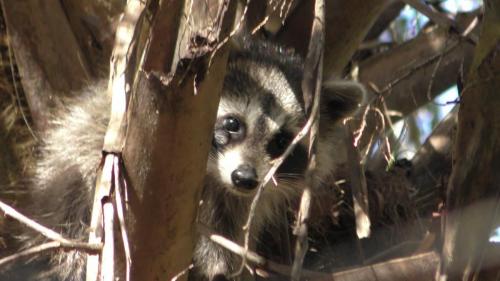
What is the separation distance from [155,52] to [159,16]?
98mm

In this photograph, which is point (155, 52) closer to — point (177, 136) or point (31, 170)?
point (177, 136)

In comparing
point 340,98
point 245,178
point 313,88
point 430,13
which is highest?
point 430,13

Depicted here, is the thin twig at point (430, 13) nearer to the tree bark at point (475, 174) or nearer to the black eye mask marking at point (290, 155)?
the black eye mask marking at point (290, 155)

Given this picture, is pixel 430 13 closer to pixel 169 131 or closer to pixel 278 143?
pixel 278 143

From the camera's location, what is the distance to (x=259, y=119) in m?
3.92

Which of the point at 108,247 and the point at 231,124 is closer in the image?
the point at 108,247

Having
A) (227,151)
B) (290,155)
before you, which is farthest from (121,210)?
(290,155)

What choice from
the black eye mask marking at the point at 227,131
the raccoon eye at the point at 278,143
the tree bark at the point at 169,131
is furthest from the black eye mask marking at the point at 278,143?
the tree bark at the point at 169,131

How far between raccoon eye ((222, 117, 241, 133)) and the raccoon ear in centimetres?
47

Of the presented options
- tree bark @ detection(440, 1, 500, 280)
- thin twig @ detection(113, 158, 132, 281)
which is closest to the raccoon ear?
tree bark @ detection(440, 1, 500, 280)

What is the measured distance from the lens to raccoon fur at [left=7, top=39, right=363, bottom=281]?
383 cm

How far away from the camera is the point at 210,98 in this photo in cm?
258

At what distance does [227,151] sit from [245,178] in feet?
0.71

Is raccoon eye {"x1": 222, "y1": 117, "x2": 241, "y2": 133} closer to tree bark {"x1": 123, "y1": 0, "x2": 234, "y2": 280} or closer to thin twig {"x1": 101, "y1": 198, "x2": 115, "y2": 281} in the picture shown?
tree bark {"x1": 123, "y1": 0, "x2": 234, "y2": 280}
